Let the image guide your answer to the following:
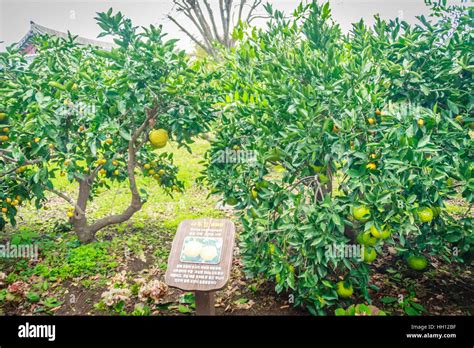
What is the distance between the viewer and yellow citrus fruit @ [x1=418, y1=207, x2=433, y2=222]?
6.35 ft

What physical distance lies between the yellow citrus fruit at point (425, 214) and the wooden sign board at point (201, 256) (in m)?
0.99

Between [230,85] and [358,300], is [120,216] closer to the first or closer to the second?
[230,85]

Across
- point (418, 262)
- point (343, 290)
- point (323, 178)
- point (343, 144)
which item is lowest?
point (343, 290)

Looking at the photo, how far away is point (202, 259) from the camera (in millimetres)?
1938

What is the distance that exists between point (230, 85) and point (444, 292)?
6.69 ft

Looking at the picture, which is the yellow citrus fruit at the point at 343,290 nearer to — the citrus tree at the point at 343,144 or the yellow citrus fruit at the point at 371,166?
the citrus tree at the point at 343,144

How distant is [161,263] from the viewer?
9.82 feet

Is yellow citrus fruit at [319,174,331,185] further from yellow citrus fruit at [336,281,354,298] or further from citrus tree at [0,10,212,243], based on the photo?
citrus tree at [0,10,212,243]

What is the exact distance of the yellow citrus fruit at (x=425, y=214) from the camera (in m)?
1.94

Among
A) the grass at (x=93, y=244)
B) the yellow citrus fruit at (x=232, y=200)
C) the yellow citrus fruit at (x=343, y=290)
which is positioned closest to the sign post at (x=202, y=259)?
the yellow citrus fruit at (x=232, y=200)

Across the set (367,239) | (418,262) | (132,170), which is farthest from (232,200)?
(418,262)

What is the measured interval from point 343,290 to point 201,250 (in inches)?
35.5

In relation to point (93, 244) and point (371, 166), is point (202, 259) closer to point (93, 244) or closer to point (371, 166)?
point (371, 166)
